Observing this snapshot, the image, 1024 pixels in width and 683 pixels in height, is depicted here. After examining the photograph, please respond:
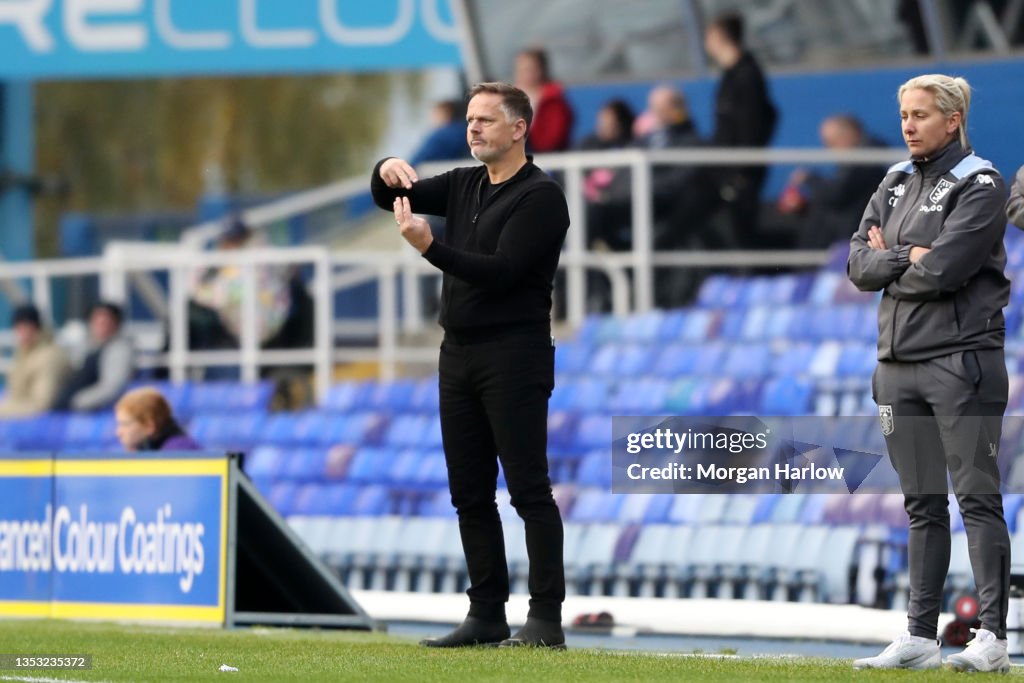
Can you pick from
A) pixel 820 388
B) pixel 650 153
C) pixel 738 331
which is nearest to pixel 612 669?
pixel 820 388

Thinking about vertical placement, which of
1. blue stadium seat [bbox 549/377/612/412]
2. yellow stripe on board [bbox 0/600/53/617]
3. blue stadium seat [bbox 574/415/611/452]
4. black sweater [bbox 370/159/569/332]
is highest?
black sweater [bbox 370/159/569/332]

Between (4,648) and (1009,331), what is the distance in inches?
270

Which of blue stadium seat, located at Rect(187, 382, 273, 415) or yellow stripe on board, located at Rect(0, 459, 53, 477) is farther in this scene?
blue stadium seat, located at Rect(187, 382, 273, 415)

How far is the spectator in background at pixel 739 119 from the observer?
50.9 ft

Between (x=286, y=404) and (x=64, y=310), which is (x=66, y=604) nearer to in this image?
(x=286, y=404)

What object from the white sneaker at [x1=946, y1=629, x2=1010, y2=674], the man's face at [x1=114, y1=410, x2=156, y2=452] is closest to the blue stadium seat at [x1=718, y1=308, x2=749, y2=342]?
the man's face at [x1=114, y1=410, x2=156, y2=452]

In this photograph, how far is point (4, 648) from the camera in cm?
816

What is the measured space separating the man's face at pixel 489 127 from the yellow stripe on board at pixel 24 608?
381 cm

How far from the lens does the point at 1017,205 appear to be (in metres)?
6.91

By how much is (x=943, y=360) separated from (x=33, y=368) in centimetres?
1298

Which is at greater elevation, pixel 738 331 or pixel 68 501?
pixel 738 331

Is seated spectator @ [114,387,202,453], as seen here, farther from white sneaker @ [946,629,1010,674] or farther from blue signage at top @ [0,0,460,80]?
blue signage at top @ [0,0,460,80]

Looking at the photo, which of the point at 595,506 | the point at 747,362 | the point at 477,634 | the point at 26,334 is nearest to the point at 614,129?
the point at 747,362

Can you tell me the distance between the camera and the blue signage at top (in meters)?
20.9
